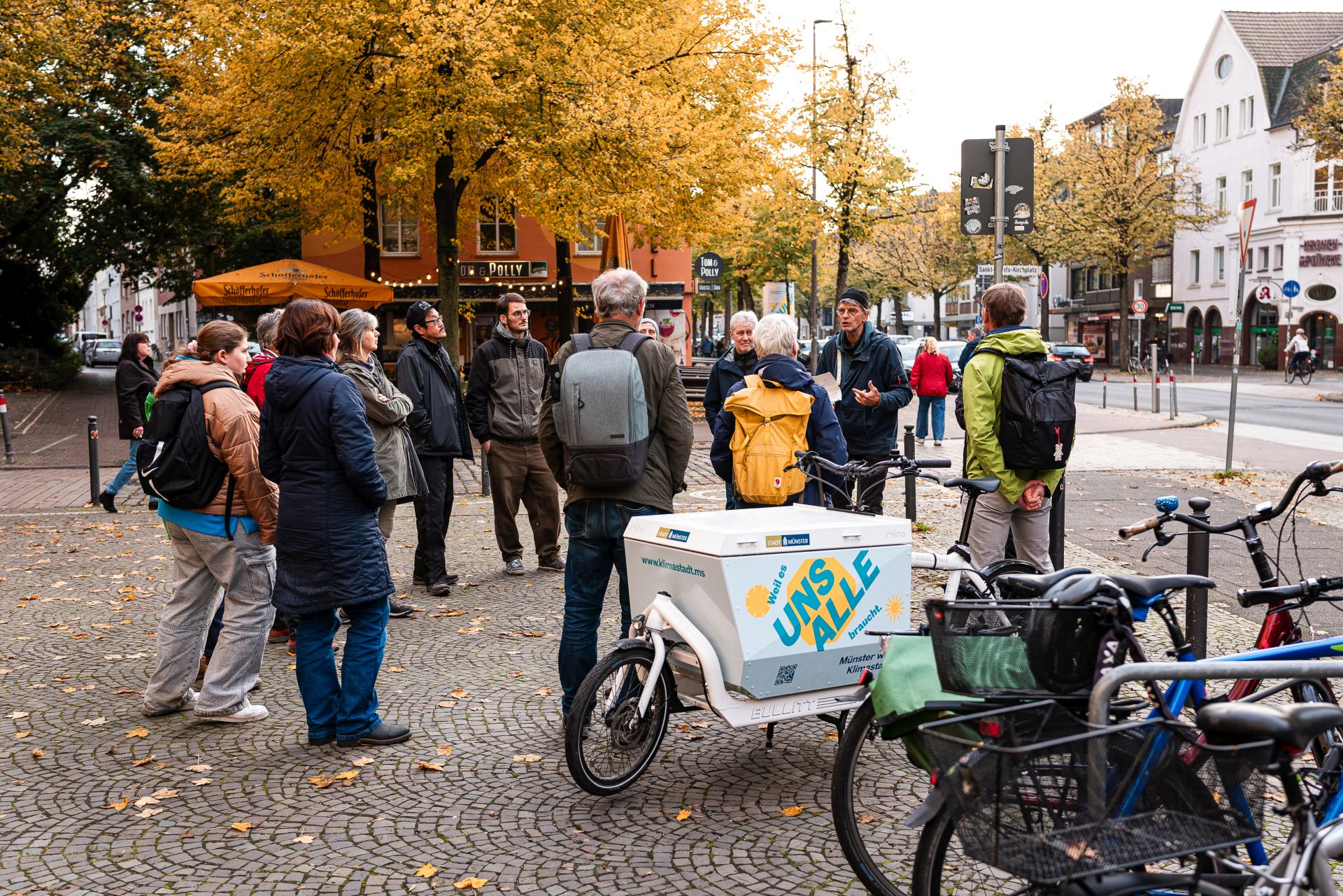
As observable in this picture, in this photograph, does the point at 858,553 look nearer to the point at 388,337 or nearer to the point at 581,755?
the point at 581,755

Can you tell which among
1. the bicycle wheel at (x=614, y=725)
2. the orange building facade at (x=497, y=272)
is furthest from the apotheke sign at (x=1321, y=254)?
the bicycle wheel at (x=614, y=725)

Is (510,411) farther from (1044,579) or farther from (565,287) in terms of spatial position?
(565,287)

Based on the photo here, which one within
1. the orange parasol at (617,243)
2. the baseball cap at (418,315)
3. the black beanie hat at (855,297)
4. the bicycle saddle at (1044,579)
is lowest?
the bicycle saddle at (1044,579)

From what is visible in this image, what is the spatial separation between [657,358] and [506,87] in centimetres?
1487

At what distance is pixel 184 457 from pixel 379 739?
1.59 meters

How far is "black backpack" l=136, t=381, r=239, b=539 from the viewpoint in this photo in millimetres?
5402

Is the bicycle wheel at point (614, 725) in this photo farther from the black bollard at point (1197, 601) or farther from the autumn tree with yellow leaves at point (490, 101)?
the autumn tree with yellow leaves at point (490, 101)

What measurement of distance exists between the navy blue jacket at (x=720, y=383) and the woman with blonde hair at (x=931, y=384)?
9.88 m

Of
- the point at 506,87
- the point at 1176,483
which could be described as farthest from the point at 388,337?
the point at 1176,483

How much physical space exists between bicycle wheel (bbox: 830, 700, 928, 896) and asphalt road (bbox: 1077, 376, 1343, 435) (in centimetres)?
1901

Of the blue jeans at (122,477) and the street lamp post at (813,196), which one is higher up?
the street lamp post at (813,196)

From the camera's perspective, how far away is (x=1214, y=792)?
2.32 meters

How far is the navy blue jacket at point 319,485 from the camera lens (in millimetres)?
5004

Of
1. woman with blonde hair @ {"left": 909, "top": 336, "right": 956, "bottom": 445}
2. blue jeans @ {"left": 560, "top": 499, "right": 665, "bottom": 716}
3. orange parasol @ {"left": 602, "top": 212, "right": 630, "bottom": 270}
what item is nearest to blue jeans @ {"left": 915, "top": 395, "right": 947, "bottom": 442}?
woman with blonde hair @ {"left": 909, "top": 336, "right": 956, "bottom": 445}
